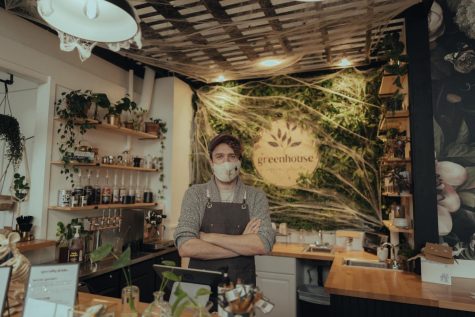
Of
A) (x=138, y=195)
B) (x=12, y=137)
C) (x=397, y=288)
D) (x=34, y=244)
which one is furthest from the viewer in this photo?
(x=138, y=195)

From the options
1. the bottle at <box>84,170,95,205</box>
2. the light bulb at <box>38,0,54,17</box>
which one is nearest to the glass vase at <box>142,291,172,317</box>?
the light bulb at <box>38,0,54,17</box>

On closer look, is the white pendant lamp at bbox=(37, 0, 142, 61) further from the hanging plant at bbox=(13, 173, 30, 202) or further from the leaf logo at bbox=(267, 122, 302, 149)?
the leaf logo at bbox=(267, 122, 302, 149)

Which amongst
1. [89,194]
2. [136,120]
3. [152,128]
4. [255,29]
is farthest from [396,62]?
[89,194]

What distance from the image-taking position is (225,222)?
79.4 inches

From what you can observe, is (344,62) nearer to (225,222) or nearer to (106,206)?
(225,222)

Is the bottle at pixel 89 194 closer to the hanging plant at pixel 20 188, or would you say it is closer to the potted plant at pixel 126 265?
the hanging plant at pixel 20 188

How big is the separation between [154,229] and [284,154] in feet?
5.95

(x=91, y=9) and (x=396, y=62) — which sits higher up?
(x=396, y=62)

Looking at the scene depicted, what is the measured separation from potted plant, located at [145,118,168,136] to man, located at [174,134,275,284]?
197 cm

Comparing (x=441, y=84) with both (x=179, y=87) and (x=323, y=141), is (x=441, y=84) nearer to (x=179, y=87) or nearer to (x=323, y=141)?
(x=323, y=141)

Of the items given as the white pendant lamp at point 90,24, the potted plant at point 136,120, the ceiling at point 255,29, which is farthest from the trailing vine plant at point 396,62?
the potted plant at point 136,120

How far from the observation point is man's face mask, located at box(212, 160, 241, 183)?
79.7 inches

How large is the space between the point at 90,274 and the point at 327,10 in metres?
2.69

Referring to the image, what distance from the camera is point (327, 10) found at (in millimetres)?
2291
